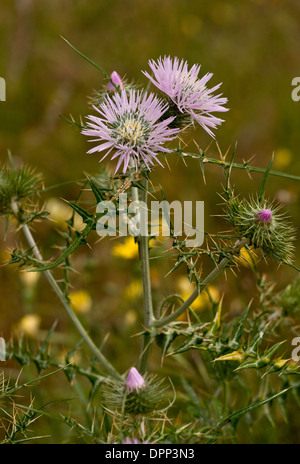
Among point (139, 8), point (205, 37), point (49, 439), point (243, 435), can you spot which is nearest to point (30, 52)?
point (139, 8)

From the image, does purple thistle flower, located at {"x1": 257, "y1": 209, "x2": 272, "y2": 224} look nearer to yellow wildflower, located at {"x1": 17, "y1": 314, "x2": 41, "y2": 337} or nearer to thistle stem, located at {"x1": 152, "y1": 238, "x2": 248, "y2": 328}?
thistle stem, located at {"x1": 152, "y1": 238, "x2": 248, "y2": 328}

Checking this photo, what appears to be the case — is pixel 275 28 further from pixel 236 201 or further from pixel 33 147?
pixel 236 201

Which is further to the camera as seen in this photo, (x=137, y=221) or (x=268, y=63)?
(x=268, y=63)

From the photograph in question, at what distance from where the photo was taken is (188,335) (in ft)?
5.80

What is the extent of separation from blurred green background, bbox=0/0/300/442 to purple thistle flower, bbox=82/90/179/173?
1.49m

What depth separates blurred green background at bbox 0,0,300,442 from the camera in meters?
3.29

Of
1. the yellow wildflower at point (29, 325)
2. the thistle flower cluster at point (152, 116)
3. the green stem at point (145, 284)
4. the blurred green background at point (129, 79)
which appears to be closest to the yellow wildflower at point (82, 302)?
the blurred green background at point (129, 79)

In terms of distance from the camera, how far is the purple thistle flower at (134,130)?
1.53 metres

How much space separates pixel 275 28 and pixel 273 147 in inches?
70.8

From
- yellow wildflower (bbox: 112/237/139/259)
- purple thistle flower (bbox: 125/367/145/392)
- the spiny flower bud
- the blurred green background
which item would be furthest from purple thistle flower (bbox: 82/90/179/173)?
yellow wildflower (bbox: 112/237/139/259)

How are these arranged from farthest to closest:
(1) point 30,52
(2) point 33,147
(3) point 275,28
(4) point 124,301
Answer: (3) point 275,28 < (1) point 30,52 < (2) point 33,147 < (4) point 124,301

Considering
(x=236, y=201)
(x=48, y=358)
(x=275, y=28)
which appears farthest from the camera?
(x=275, y=28)

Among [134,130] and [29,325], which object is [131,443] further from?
[29,325]

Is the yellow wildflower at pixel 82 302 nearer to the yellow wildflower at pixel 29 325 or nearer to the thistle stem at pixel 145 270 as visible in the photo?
the yellow wildflower at pixel 29 325
